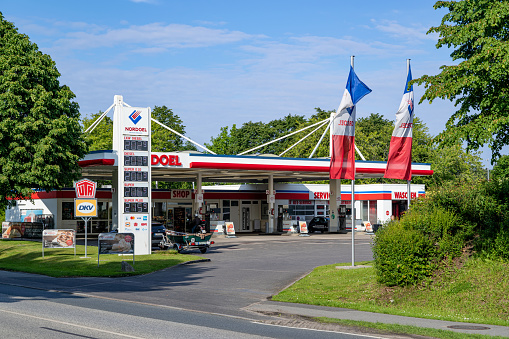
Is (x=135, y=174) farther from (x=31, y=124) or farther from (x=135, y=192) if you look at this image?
(x=31, y=124)

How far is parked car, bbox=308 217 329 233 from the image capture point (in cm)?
5653

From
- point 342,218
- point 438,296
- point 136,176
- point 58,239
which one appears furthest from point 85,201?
point 342,218

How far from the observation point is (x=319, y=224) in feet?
186

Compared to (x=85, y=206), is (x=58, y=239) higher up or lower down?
lower down

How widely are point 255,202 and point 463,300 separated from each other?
142 feet

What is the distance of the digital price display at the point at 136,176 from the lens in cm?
3155

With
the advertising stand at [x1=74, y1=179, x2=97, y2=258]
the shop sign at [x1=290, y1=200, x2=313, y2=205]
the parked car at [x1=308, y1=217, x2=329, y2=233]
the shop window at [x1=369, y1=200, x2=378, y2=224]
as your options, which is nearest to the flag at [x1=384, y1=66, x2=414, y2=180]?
the advertising stand at [x1=74, y1=179, x2=97, y2=258]

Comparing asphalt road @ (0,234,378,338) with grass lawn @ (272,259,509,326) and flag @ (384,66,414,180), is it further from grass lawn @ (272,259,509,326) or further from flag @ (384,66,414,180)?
flag @ (384,66,414,180)

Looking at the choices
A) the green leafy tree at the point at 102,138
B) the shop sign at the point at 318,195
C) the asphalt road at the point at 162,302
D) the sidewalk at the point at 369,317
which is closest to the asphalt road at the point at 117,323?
the asphalt road at the point at 162,302

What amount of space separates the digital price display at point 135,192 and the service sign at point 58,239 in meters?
3.52

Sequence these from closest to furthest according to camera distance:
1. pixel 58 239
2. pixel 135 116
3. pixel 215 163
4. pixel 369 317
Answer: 1. pixel 369 317
2. pixel 58 239
3. pixel 135 116
4. pixel 215 163

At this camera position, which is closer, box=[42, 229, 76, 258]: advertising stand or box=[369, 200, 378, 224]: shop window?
box=[42, 229, 76, 258]: advertising stand

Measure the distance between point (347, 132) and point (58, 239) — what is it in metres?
15.7

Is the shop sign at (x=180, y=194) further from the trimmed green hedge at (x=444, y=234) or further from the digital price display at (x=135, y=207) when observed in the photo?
the trimmed green hedge at (x=444, y=234)
